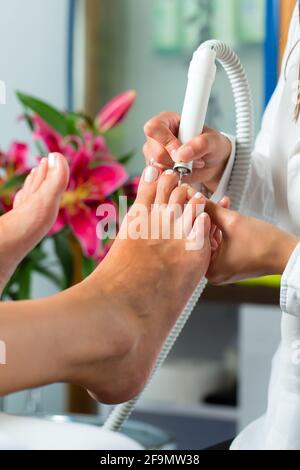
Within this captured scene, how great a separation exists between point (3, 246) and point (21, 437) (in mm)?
381

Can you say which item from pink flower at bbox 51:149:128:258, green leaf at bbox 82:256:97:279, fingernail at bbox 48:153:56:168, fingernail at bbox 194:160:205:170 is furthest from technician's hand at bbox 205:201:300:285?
green leaf at bbox 82:256:97:279

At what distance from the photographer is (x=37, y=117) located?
5.35 feet

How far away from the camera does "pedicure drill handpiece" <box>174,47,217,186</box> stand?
971 mm

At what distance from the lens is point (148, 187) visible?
0.97 meters

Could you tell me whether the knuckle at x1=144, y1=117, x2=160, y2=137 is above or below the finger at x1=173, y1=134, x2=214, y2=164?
above

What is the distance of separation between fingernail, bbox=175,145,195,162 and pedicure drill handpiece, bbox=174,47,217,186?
0.07 feet

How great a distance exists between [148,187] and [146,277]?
0.40 feet

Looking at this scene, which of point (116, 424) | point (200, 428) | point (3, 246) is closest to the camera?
point (3, 246)

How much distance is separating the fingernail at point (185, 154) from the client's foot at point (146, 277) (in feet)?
0.08

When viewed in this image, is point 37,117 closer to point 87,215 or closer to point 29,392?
point 87,215

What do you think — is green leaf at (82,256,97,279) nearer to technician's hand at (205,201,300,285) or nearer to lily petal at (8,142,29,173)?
lily petal at (8,142,29,173)

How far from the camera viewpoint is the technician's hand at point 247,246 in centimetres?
87

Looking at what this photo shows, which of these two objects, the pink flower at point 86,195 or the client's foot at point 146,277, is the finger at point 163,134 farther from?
the pink flower at point 86,195

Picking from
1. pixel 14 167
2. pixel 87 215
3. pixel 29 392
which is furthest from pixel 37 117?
pixel 29 392
